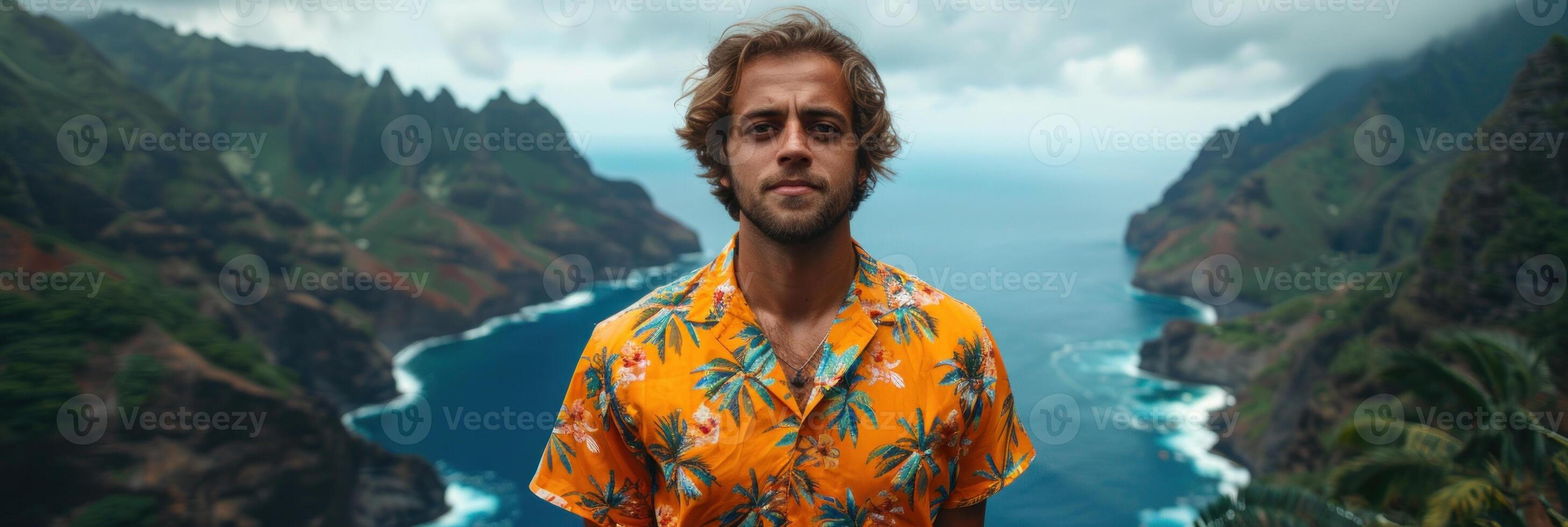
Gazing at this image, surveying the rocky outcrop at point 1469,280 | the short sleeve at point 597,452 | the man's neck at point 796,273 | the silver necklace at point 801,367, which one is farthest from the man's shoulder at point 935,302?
the rocky outcrop at point 1469,280

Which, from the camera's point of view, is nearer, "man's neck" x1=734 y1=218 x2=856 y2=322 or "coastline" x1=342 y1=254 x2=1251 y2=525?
"man's neck" x1=734 y1=218 x2=856 y2=322

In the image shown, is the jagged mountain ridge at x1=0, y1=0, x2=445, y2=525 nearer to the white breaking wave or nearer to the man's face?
the white breaking wave

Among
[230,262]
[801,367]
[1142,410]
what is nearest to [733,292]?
[801,367]

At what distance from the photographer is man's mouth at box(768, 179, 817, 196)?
108 inches

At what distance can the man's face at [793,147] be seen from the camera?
2.75 m

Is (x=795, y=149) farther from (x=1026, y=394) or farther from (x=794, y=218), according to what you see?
(x=1026, y=394)

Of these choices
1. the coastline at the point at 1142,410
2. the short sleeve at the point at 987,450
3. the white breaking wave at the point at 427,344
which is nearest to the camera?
the short sleeve at the point at 987,450

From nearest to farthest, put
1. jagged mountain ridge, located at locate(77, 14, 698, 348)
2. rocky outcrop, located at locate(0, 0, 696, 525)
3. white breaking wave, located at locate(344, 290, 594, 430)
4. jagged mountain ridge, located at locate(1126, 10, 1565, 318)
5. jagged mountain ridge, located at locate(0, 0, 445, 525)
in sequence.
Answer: jagged mountain ridge, located at locate(0, 0, 445, 525) < rocky outcrop, located at locate(0, 0, 696, 525) < white breaking wave, located at locate(344, 290, 594, 430) < jagged mountain ridge, located at locate(1126, 10, 1565, 318) < jagged mountain ridge, located at locate(77, 14, 698, 348)

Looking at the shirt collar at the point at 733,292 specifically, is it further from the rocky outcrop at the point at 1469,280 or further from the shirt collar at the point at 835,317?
the rocky outcrop at the point at 1469,280

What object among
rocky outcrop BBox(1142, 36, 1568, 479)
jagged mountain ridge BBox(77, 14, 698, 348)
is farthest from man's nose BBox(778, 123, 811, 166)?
jagged mountain ridge BBox(77, 14, 698, 348)

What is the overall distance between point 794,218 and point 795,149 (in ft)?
0.69

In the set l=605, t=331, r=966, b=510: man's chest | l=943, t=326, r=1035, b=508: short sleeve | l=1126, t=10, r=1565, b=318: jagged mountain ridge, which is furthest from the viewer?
l=1126, t=10, r=1565, b=318: jagged mountain ridge

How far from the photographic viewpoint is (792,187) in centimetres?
276

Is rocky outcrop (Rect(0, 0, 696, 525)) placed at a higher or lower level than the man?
higher
